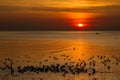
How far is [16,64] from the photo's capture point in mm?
30531

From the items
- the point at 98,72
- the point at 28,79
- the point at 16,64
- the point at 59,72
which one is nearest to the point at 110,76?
the point at 98,72

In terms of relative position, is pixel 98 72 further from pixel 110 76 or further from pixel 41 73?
pixel 41 73

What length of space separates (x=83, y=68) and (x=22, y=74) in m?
5.12

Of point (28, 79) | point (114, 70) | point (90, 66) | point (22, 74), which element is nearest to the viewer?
point (28, 79)

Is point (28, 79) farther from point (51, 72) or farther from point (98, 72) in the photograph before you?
point (98, 72)

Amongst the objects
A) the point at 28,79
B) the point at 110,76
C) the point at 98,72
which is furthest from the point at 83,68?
the point at 28,79

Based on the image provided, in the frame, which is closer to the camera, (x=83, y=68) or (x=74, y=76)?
(x=74, y=76)

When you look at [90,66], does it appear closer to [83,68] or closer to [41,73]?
[83,68]

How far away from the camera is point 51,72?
85.2ft

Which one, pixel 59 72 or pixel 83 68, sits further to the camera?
pixel 83 68

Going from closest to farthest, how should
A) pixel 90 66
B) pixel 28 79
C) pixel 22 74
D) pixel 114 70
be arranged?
pixel 28 79, pixel 22 74, pixel 114 70, pixel 90 66

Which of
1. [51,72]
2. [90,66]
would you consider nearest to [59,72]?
[51,72]

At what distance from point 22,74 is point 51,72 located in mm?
2228

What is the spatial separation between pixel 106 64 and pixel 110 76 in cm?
597
